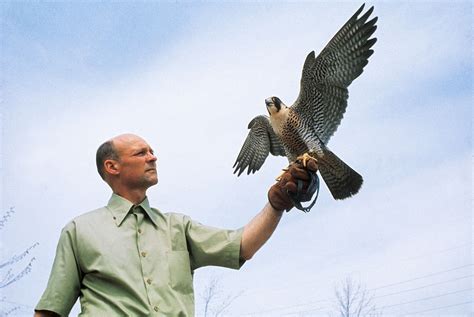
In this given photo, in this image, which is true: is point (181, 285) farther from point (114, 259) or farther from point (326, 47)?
point (326, 47)

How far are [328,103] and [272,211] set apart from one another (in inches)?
65.9

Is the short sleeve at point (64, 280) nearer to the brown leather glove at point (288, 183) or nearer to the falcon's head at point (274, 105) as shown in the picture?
the brown leather glove at point (288, 183)

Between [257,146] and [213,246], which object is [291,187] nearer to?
[213,246]

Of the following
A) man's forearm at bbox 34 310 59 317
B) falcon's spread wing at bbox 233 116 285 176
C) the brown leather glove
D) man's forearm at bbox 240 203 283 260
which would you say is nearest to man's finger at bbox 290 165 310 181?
the brown leather glove

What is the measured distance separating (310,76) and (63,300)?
224 cm

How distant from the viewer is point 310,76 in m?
3.79

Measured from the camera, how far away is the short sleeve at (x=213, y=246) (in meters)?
2.23

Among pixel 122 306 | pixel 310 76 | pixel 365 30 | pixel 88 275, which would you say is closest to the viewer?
pixel 122 306

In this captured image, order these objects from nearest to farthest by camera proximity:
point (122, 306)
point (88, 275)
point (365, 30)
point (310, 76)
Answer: point (122, 306) < point (88, 275) < point (365, 30) < point (310, 76)

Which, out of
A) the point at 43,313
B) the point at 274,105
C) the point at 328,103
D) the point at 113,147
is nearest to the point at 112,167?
the point at 113,147

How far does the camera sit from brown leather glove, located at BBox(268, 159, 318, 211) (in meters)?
2.20

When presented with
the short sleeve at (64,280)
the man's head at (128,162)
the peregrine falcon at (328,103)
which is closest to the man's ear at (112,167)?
the man's head at (128,162)

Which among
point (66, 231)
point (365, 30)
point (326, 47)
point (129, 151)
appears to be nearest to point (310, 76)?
point (326, 47)

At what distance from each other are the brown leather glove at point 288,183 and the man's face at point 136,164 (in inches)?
19.3
